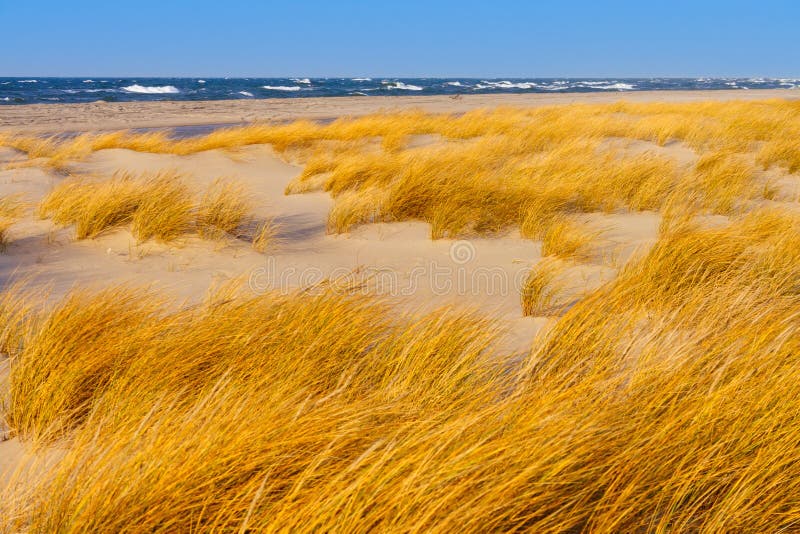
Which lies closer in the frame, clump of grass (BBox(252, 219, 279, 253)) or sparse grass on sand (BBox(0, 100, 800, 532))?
sparse grass on sand (BBox(0, 100, 800, 532))

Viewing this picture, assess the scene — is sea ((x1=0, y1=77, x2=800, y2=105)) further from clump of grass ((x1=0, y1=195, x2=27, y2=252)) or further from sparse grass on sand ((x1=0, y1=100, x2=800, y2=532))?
sparse grass on sand ((x1=0, y1=100, x2=800, y2=532))

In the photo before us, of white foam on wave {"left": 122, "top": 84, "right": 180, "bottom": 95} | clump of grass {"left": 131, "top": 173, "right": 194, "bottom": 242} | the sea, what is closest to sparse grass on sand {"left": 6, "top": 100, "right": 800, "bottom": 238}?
clump of grass {"left": 131, "top": 173, "right": 194, "bottom": 242}

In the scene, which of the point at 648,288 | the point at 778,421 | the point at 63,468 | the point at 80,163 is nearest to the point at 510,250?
the point at 648,288

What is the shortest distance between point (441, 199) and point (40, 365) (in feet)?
10.4

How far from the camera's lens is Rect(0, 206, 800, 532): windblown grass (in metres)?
1.18

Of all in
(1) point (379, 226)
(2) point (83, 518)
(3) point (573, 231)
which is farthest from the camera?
(1) point (379, 226)

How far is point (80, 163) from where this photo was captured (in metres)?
7.13

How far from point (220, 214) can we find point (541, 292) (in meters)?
2.36

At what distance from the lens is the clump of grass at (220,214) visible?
3947 millimetres

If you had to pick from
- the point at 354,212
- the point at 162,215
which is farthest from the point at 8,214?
the point at 354,212

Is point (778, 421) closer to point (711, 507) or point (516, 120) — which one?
point (711, 507)

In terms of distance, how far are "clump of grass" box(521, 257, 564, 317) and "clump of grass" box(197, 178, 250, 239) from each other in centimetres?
213

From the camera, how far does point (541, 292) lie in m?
2.87

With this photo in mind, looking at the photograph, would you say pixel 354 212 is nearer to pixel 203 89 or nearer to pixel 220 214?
pixel 220 214
